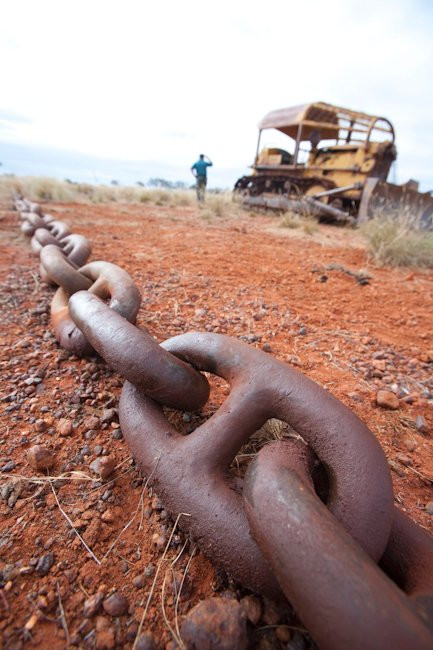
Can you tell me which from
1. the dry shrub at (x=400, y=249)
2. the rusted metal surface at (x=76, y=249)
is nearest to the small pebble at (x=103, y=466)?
the rusted metal surface at (x=76, y=249)

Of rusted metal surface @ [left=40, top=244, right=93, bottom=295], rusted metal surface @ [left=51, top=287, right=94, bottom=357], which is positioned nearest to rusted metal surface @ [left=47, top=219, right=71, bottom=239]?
rusted metal surface @ [left=40, top=244, right=93, bottom=295]

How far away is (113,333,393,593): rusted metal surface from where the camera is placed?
63 cm

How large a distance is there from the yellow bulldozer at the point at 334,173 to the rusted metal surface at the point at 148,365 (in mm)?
7624

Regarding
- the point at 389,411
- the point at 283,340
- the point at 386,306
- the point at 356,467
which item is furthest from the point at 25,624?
the point at 386,306

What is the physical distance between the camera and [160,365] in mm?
865

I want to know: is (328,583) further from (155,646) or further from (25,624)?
(25,624)

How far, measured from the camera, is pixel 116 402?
1.25 metres

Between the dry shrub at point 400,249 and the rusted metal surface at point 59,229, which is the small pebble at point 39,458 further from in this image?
the dry shrub at point 400,249

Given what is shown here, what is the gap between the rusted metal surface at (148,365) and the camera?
858 mm

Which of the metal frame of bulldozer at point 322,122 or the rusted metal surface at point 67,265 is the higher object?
the metal frame of bulldozer at point 322,122

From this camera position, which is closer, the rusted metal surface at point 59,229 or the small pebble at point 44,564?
the small pebble at point 44,564

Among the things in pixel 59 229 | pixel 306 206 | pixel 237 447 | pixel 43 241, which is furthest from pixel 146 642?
pixel 306 206

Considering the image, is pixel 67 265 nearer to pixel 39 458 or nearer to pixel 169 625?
pixel 39 458

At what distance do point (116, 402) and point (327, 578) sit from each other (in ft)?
3.09
